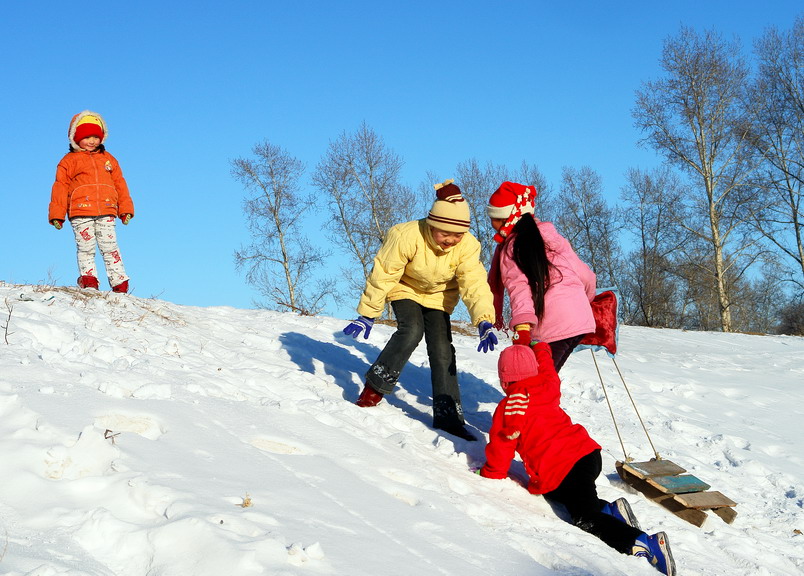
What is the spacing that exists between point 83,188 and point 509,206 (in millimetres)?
4747

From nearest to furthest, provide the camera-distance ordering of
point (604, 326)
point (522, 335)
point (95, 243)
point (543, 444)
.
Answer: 1. point (543, 444)
2. point (522, 335)
3. point (604, 326)
4. point (95, 243)

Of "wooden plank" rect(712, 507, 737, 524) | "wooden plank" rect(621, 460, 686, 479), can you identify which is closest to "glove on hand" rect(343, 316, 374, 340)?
"wooden plank" rect(621, 460, 686, 479)

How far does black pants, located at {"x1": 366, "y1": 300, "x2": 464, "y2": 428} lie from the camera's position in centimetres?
524

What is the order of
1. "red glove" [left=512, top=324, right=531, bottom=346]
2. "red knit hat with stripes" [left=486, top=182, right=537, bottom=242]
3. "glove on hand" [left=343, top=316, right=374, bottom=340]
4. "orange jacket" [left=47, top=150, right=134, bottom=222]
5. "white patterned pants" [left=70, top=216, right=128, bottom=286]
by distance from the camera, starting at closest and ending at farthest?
1. "red glove" [left=512, top=324, right=531, bottom=346]
2. "red knit hat with stripes" [left=486, top=182, right=537, bottom=242]
3. "glove on hand" [left=343, top=316, right=374, bottom=340]
4. "orange jacket" [left=47, top=150, right=134, bottom=222]
5. "white patterned pants" [left=70, top=216, right=128, bottom=286]

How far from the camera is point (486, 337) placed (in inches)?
186

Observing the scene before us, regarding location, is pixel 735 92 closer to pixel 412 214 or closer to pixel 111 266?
pixel 412 214

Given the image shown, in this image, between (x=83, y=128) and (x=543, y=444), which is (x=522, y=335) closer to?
(x=543, y=444)

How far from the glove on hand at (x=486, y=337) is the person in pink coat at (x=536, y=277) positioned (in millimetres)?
235

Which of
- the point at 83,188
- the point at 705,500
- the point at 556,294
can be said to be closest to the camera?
the point at 705,500

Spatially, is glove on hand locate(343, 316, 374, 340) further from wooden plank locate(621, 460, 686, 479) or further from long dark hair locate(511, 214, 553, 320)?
wooden plank locate(621, 460, 686, 479)

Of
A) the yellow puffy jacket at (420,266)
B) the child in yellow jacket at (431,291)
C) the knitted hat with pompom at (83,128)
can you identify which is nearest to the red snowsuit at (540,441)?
the child in yellow jacket at (431,291)

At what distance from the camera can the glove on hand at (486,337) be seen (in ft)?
15.4

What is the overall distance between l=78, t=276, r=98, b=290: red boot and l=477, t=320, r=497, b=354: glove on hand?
4.53 metres

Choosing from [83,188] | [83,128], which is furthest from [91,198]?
[83,128]
